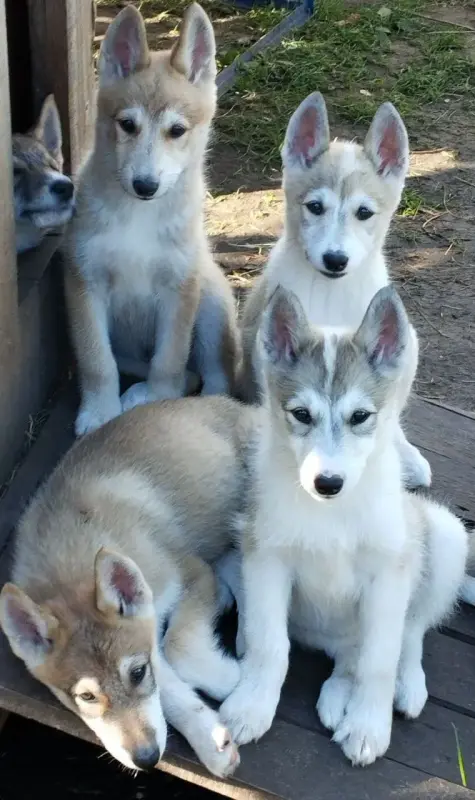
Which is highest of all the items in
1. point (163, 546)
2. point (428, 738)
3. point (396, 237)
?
point (163, 546)

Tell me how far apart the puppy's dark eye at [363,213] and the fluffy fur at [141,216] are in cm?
77

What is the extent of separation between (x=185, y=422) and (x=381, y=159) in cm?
151

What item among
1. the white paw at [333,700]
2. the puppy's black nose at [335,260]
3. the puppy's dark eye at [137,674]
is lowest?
the white paw at [333,700]

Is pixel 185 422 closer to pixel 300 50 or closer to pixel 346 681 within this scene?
pixel 346 681

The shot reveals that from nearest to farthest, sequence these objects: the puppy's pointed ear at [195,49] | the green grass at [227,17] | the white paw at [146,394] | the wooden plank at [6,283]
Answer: the wooden plank at [6,283] < the puppy's pointed ear at [195,49] < the white paw at [146,394] < the green grass at [227,17]

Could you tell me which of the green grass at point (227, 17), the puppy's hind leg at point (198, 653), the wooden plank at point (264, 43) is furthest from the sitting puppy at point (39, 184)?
the green grass at point (227, 17)

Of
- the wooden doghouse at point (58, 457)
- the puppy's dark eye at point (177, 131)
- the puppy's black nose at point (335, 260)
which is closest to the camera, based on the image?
the wooden doghouse at point (58, 457)

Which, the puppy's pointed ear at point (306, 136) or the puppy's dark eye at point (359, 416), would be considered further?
the puppy's pointed ear at point (306, 136)

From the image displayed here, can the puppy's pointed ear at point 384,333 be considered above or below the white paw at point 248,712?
above

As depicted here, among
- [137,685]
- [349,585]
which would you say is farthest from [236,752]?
[349,585]

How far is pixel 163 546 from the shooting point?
Result: 12.1ft

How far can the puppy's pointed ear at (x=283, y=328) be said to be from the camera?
329 centimetres

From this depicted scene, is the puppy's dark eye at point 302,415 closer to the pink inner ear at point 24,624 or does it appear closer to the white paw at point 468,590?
the pink inner ear at point 24,624

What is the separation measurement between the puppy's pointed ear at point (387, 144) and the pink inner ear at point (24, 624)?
256 centimetres
